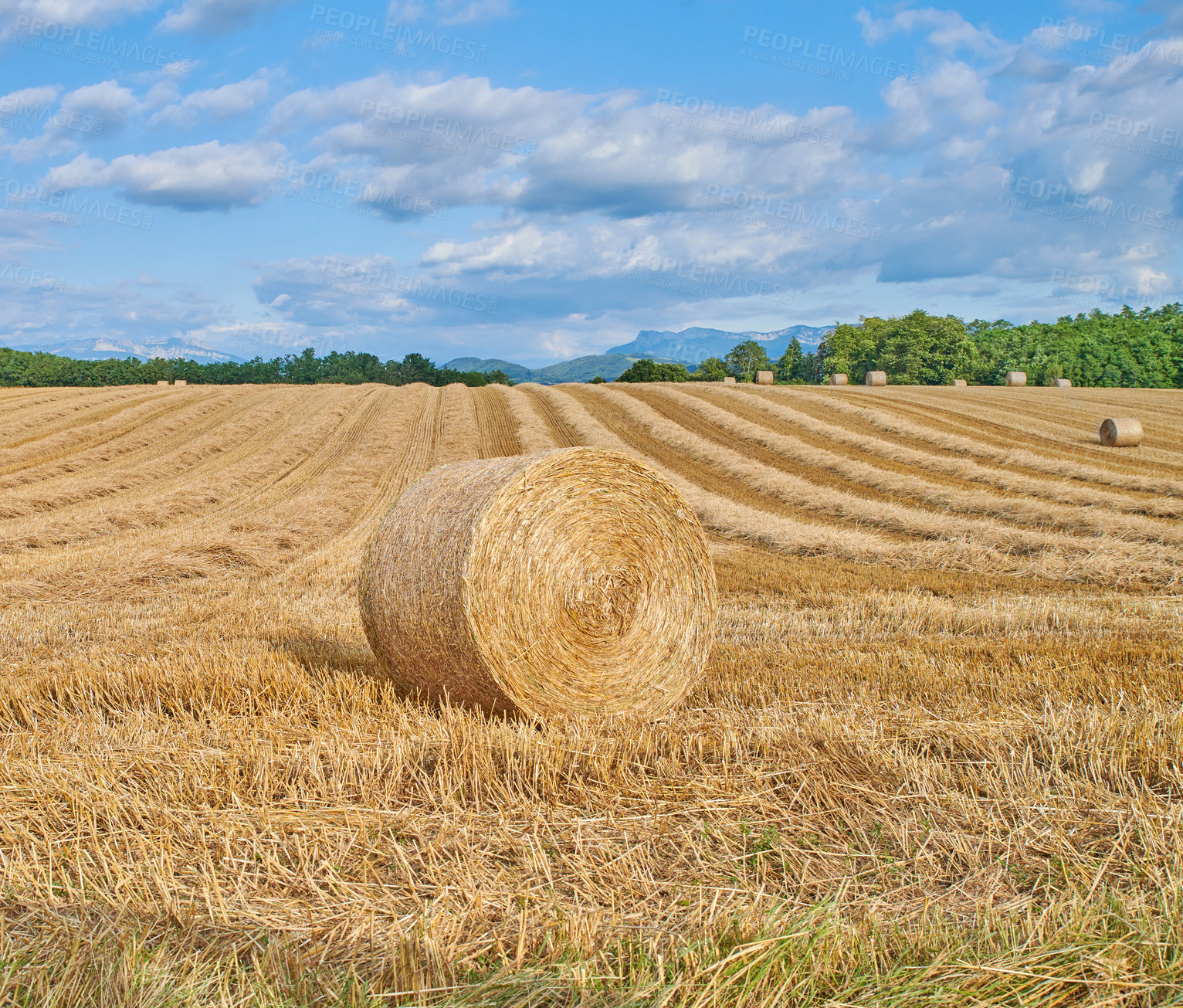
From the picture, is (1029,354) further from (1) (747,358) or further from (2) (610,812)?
(2) (610,812)

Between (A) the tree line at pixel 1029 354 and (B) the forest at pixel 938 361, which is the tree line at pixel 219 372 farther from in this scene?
(A) the tree line at pixel 1029 354

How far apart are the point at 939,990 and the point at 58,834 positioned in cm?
319

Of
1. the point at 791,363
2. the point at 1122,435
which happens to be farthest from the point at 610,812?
the point at 791,363

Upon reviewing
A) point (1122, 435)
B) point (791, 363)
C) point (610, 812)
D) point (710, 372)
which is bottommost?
point (610, 812)

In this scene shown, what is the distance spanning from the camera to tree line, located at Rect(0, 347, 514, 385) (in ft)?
236

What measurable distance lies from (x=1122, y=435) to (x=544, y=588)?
69.9 ft

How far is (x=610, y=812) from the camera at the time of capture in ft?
11.5

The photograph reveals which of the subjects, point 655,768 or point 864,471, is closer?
point 655,768

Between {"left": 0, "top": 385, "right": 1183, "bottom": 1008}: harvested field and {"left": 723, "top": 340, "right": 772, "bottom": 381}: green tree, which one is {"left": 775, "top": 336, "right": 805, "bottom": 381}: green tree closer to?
{"left": 723, "top": 340, "right": 772, "bottom": 381}: green tree

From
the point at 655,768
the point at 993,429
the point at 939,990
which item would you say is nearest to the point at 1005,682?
the point at 655,768

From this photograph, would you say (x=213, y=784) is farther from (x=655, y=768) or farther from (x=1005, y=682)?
(x=1005, y=682)

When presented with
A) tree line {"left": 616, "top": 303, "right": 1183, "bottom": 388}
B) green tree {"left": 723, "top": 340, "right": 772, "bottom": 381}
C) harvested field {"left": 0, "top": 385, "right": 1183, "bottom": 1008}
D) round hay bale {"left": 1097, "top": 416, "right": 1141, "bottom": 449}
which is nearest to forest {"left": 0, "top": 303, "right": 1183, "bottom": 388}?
tree line {"left": 616, "top": 303, "right": 1183, "bottom": 388}

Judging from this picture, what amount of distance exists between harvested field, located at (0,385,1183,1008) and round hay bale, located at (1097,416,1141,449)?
A: 14219 mm

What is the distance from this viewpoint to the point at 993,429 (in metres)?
24.6
